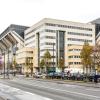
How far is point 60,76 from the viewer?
76.0 m

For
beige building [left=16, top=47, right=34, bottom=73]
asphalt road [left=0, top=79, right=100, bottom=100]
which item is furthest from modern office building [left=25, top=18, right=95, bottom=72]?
asphalt road [left=0, top=79, right=100, bottom=100]

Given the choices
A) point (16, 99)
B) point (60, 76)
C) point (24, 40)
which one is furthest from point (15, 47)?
point (16, 99)

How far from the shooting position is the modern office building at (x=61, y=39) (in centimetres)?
14875

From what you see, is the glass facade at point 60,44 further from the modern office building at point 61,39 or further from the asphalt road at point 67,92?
the asphalt road at point 67,92

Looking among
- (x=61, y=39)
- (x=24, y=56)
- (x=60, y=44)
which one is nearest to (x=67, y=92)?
(x=60, y=44)

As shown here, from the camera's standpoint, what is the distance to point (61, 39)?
6122 inches

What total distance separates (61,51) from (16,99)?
134 m

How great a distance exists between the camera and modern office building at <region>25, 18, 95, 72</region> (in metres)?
149

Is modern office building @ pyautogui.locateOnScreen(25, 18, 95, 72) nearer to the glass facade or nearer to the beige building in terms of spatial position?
the glass facade

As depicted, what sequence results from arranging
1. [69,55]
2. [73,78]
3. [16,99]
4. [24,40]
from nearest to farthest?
[16,99], [73,78], [69,55], [24,40]

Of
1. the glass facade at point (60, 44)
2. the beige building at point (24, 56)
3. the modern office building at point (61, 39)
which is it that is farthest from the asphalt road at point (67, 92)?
the beige building at point (24, 56)

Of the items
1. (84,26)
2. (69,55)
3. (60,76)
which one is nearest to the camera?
(60,76)

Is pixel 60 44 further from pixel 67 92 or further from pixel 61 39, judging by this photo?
pixel 67 92

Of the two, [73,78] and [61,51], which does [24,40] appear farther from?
[73,78]
